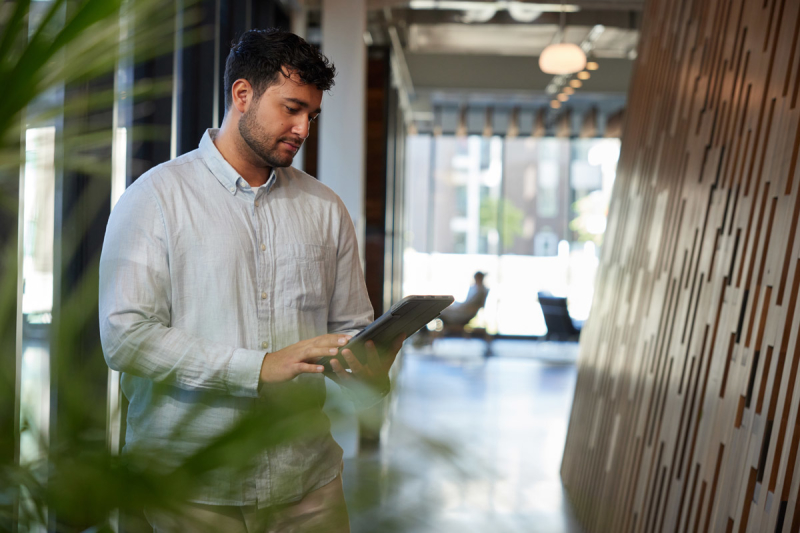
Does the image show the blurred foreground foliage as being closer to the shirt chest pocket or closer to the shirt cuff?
the shirt cuff

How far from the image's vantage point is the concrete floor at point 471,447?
0.32 metres

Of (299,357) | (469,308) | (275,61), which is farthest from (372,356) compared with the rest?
(469,308)

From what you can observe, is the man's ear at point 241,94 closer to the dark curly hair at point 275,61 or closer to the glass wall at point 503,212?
the dark curly hair at point 275,61

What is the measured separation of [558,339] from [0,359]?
1202 centimetres

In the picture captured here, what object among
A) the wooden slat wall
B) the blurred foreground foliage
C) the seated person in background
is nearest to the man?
the blurred foreground foliage

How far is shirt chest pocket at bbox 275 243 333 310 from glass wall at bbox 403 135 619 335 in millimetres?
12032

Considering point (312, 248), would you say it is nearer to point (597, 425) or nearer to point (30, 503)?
point (30, 503)

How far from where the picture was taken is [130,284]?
1.41 meters

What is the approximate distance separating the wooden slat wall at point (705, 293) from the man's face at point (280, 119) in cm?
128

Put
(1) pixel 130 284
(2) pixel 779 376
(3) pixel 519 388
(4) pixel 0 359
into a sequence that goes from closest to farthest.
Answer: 1. (4) pixel 0 359
2. (1) pixel 130 284
3. (2) pixel 779 376
4. (3) pixel 519 388

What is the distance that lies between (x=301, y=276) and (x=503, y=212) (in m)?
12.8

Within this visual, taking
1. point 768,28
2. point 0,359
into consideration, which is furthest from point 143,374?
point 768,28

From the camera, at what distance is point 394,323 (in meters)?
1.35

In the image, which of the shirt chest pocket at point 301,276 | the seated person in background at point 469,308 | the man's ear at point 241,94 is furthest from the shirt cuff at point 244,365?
the seated person in background at point 469,308
